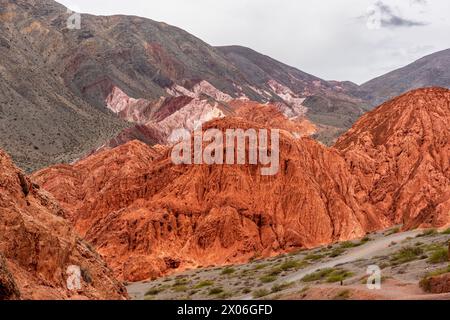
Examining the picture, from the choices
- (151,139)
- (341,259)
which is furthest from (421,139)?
(151,139)

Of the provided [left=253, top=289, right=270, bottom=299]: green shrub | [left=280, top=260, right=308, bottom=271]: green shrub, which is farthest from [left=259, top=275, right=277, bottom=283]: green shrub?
[left=253, top=289, right=270, bottom=299]: green shrub

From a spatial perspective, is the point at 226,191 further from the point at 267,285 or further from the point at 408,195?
the point at 267,285

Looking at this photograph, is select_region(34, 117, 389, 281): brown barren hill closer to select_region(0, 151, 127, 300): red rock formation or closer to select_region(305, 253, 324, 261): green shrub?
select_region(305, 253, 324, 261): green shrub

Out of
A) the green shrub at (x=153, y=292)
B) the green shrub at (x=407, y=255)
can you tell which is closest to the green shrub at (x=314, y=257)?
the green shrub at (x=153, y=292)

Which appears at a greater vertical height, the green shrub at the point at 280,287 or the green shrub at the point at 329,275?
the green shrub at the point at 329,275

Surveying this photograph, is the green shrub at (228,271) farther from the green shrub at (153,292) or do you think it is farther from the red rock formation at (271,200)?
the red rock formation at (271,200)

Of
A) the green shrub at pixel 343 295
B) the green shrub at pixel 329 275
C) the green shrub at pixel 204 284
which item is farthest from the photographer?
the green shrub at pixel 204 284

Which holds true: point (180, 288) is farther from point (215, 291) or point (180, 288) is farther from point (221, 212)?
point (221, 212)
